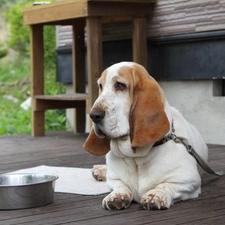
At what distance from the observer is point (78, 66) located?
6824mm

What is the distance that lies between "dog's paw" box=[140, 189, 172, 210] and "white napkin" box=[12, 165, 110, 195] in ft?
1.66

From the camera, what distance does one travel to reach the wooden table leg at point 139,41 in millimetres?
5914

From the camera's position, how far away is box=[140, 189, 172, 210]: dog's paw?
3.02m

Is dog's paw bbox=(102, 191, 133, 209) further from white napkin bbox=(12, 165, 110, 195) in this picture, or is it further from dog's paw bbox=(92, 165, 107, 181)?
dog's paw bbox=(92, 165, 107, 181)

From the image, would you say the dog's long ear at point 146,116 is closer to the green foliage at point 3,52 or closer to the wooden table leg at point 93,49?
the wooden table leg at point 93,49

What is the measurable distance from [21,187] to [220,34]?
2.89m

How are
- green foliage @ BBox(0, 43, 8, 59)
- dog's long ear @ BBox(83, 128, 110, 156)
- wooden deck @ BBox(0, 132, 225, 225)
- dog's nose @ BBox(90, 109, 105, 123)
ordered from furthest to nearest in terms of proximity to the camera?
green foliage @ BBox(0, 43, 8, 59) < dog's long ear @ BBox(83, 128, 110, 156) < dog's nose @ BBox(90, 109, 105, 123) < wooden deck @ BBox(0, 132, 225, 225)

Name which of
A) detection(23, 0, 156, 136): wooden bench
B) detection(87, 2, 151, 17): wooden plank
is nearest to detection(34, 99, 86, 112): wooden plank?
detection(23, 0, 156, 136): wooden bench

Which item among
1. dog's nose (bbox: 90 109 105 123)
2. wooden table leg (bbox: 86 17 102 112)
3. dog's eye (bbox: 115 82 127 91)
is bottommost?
dog's nose (bbox: 90 109 105 123)

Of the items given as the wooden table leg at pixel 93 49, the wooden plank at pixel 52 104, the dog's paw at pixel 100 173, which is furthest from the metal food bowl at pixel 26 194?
the wooden plank at pixel 52 104

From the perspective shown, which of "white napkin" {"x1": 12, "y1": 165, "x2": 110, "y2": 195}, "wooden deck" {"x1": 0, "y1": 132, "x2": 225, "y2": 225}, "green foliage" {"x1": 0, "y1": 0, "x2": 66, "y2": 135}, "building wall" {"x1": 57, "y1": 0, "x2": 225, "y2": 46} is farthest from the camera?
"green foliage" {"x1": 0, "y1": 0, "x2": 66, "y2": 135}

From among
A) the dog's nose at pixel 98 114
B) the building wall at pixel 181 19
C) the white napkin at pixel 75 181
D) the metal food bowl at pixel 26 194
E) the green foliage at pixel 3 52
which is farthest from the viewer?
the green foliage at pixel 3 52

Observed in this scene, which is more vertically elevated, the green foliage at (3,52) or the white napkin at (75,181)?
the green foliage at (3,52)

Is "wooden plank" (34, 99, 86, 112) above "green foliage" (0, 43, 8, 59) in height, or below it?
below
